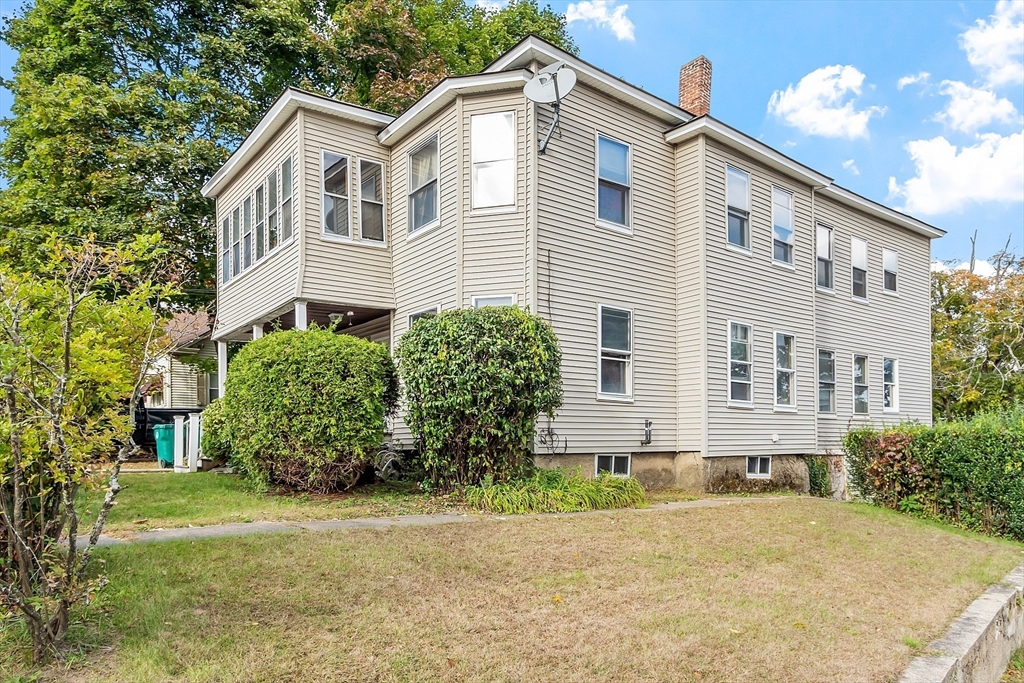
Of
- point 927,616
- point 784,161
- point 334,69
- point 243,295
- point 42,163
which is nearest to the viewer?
point 927,616

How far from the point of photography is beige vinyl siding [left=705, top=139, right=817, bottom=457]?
12.9 m

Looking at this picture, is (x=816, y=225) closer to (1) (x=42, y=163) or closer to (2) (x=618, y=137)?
(2) (x=618, y=137)

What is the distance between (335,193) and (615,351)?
18.6 ft

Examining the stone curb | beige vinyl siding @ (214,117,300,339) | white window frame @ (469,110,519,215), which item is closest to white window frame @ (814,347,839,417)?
white window frame @ (469,110,519,215)

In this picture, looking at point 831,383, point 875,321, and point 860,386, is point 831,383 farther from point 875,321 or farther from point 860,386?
point 875,321

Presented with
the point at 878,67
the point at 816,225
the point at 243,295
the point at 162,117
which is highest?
the point at 878,67

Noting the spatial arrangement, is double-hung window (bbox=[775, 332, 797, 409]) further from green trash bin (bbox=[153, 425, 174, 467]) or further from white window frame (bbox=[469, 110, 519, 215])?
green trash bin (bbox=[153, 425, 174, 467])

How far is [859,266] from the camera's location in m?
17.8

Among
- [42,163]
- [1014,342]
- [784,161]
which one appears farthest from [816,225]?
[42,163]

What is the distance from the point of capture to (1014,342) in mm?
25484

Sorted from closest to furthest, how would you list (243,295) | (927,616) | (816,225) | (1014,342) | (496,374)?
(927,616) → (496,374) → (243,295) → (816,225) → (1014,342)

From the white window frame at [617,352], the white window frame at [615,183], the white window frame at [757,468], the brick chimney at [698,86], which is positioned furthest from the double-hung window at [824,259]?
the white window frame at [617,352]

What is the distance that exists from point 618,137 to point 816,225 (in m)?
6.66

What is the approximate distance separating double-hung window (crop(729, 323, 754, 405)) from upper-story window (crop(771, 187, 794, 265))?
203 cm
